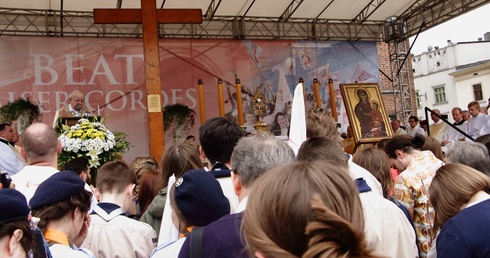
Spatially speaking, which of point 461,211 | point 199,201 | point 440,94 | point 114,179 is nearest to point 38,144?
point 114,179

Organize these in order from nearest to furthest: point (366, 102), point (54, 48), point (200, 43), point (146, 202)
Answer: point (146, 202) → point (366, 102) → point (54, 48) → point (200, 43)

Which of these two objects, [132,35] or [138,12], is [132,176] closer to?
[138,12]

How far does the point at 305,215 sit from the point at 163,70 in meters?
11.0

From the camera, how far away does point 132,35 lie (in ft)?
38.2

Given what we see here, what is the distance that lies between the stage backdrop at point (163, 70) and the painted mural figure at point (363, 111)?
487cm

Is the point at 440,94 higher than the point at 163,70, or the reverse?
the point at 440,94

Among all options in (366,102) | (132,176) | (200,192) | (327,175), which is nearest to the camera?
(327,175)

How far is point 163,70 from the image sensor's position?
11.8 meters

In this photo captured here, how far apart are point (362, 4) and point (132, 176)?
9906 millimetres

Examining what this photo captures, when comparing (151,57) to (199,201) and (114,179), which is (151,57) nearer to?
(114,179)

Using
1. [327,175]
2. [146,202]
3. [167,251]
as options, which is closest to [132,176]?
[146,202]

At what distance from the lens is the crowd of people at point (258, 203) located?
1032mm

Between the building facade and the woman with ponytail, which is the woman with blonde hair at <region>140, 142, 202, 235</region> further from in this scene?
the building facade

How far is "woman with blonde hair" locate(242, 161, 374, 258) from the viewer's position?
953 mm
